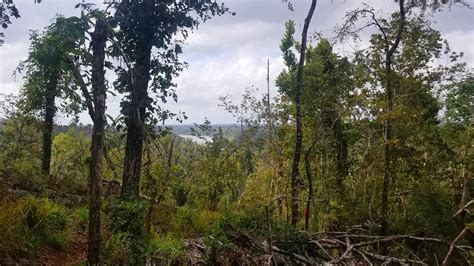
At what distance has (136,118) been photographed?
27.3 ft

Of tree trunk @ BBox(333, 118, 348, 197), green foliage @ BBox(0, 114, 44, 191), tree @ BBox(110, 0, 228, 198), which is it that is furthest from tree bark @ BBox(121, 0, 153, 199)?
tree trunk @ BBox(333, 118, 348, 197)

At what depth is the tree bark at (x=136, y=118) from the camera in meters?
8.35

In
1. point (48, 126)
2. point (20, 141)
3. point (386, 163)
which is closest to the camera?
point (386, 163)

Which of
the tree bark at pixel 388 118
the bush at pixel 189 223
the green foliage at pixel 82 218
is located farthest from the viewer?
the tree bark at pixel 388 118

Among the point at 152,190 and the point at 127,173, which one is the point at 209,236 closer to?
the point at 152,190

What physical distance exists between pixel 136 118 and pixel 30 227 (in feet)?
9.62

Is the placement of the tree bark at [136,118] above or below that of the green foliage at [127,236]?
above

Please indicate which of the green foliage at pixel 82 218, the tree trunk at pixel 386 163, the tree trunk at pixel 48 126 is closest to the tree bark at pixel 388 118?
the tree trunk at pixel 386 163

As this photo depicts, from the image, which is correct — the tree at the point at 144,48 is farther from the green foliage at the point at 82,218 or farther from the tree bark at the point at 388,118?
the tree bark at the point at 388,118

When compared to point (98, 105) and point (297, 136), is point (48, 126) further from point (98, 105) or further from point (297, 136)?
point (98, 105)

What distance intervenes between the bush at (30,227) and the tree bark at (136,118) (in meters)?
1.65

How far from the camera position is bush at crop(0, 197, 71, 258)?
5.20 metres

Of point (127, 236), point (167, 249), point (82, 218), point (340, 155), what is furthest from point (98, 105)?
point (340, 155)

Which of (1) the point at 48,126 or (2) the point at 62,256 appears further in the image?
(1) the point at 48,126
